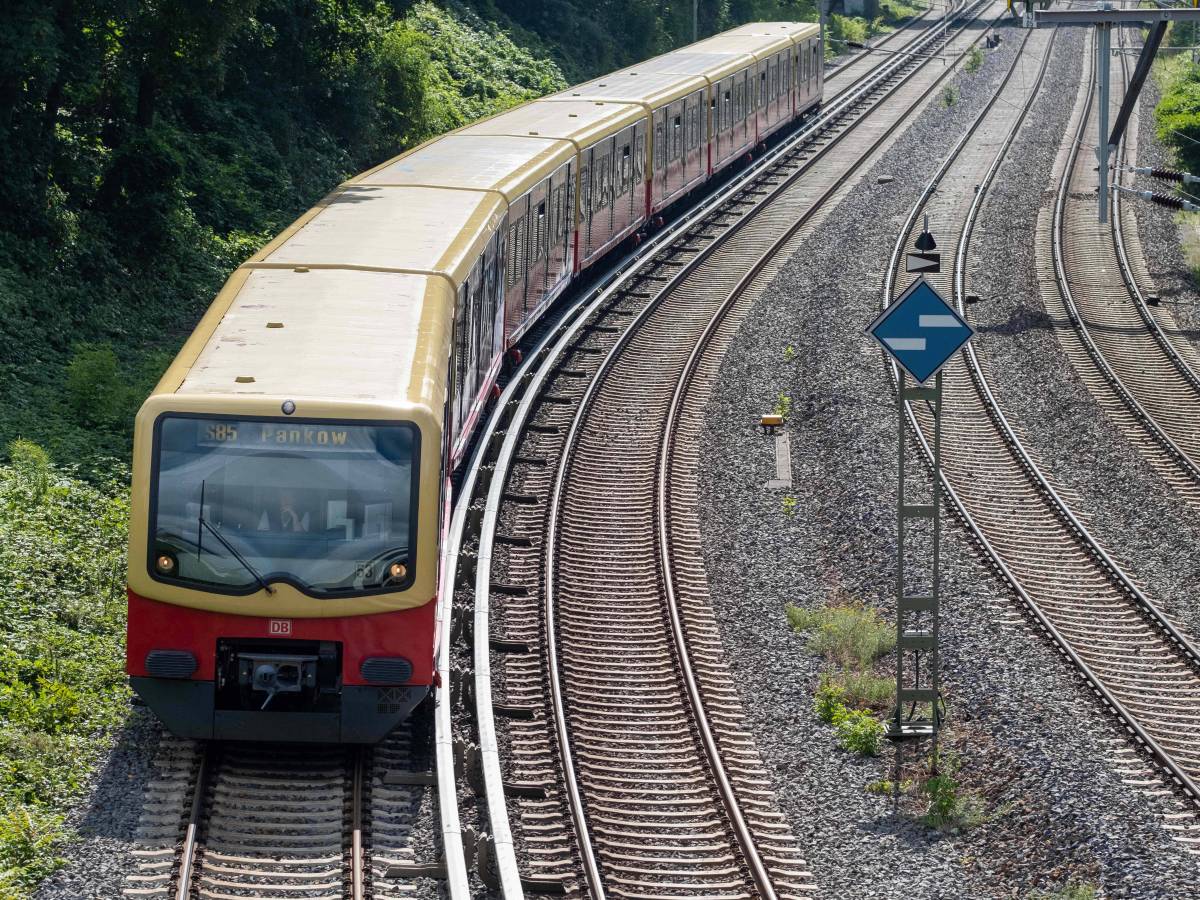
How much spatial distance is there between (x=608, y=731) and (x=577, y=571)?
11.0 feet

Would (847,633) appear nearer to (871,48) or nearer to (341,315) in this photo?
(341,315)

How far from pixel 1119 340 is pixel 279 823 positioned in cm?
1808

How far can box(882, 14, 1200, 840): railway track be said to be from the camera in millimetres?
12641

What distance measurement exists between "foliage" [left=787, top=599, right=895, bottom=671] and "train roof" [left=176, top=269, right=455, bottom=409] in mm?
4168

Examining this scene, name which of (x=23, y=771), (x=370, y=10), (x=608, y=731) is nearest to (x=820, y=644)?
(x=608, y=731)

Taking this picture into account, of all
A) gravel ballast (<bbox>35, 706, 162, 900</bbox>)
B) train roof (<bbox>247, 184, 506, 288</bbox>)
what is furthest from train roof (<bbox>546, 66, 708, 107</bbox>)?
gravel ballast (<bbox>35, 706, 162, 900</bbox>)

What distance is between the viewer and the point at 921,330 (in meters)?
12.2

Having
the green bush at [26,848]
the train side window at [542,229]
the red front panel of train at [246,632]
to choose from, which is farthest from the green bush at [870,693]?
the train side window at [542,229]

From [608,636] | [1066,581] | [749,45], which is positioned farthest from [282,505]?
[749,45]

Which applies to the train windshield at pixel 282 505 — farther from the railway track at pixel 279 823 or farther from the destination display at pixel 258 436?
the railway track at pixel 279 823

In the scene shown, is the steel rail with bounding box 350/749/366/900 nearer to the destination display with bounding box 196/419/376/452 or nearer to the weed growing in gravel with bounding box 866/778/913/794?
the destination display with bounding box 196/419/376/452

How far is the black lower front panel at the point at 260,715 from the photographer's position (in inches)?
434

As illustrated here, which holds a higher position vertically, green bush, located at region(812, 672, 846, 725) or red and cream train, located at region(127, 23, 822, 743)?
red and cream train, located at region(127, 23, 822, 743)

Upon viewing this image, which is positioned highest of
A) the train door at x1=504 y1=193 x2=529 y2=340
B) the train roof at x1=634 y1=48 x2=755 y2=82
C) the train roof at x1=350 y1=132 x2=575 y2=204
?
the train roof at x1=634 y1=48 x2=755 y2=82
